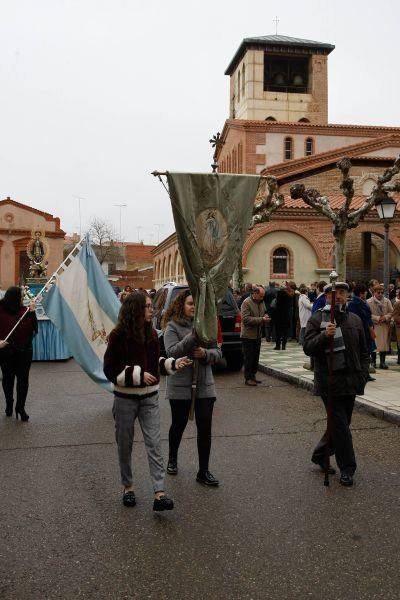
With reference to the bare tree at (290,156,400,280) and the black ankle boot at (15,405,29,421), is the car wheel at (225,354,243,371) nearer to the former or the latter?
the bare tree at (290,156,400,280)

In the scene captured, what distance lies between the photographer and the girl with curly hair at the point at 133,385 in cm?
491

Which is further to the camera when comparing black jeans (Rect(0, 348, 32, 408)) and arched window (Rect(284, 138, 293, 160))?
arched window (Rect(284, 138, 293, 160))

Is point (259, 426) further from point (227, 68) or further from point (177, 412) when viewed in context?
point (227, 68)

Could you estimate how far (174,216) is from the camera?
17.9ft

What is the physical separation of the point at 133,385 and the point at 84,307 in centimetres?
505

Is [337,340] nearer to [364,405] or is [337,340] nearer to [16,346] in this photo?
[364,405]

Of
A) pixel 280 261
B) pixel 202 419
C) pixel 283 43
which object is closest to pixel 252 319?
pixel 202 419

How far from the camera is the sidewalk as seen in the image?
28.6 feet

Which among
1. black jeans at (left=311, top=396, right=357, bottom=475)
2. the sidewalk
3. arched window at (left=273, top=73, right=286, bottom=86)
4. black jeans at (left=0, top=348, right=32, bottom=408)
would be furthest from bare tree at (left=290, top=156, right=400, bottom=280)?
arched window at (left=273, top=73, right=286, bottom=86)

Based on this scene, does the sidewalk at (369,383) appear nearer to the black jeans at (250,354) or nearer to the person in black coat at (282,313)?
the person in black coat at (282,313)

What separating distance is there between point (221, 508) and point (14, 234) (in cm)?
5224

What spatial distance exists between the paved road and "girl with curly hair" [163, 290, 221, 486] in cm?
35

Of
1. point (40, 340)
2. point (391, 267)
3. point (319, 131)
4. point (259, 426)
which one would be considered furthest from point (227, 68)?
point (259, 426)

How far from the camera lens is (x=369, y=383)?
35.9ft
